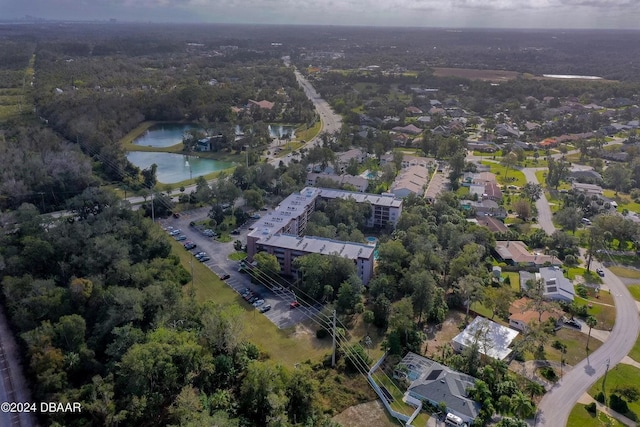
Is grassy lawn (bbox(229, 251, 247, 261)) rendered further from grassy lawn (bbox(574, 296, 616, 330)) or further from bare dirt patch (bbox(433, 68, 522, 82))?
bare dirt patch (bbox(433, 68, 522, 82))

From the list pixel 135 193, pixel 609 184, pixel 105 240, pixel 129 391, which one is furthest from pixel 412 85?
pixel 129 391

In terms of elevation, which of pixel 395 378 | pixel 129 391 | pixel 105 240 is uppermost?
pixel 105 240

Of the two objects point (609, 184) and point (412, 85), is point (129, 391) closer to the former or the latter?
point (609, 184)

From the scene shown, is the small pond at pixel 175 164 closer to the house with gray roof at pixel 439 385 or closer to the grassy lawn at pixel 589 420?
the house with gray roof at pixel 439 385

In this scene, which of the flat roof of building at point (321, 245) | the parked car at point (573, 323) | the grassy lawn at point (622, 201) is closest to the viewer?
the parked car at point (573, 323)

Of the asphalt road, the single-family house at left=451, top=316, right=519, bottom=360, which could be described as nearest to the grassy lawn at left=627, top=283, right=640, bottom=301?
the single-family house at left=451, top=316, right=519, bottom=360

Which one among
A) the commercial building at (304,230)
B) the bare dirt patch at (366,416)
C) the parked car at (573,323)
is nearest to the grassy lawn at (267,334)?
the bare dirt patch at (366,416)
